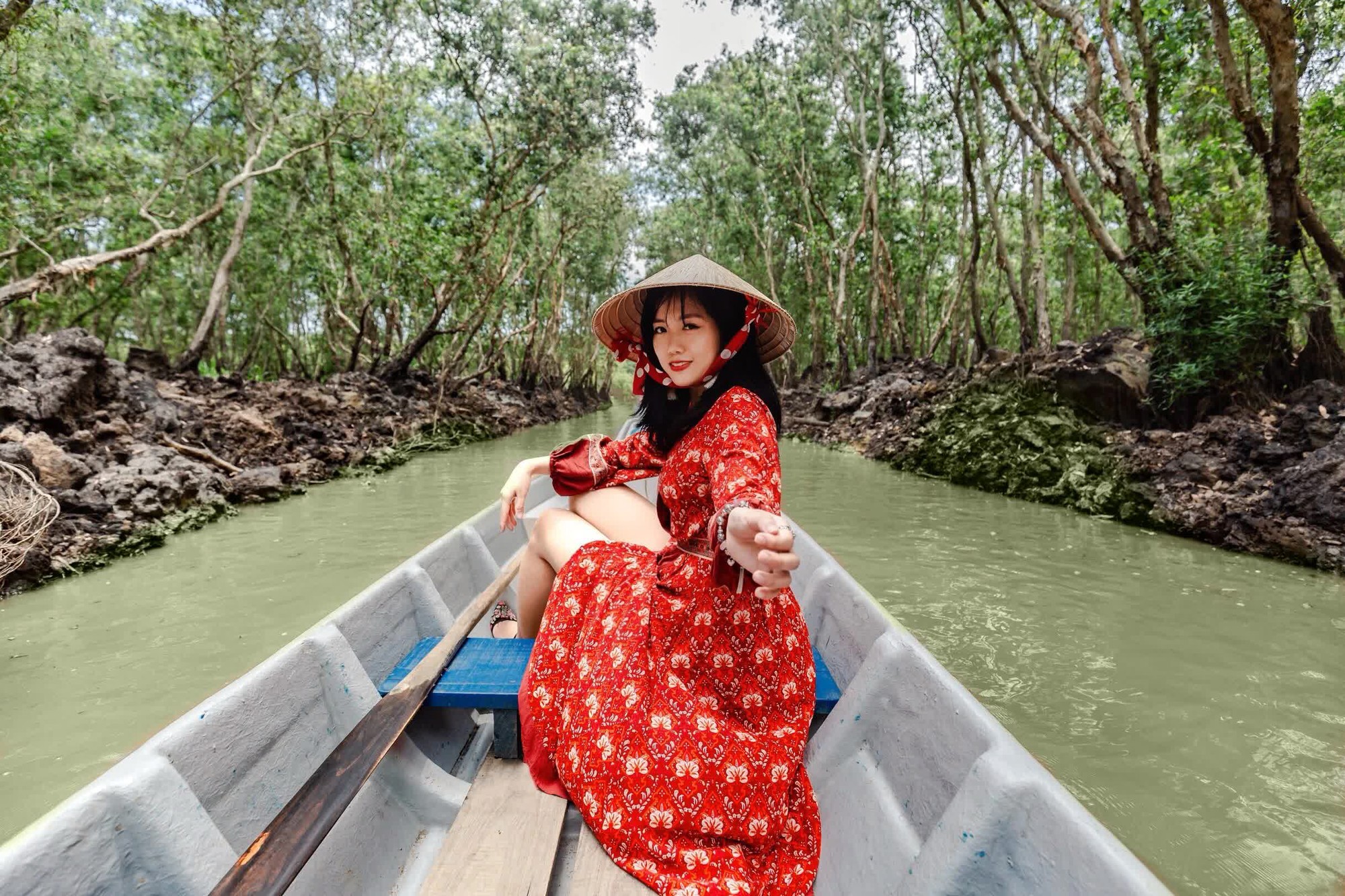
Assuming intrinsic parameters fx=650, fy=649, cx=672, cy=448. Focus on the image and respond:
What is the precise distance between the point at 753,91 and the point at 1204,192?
1040 cm

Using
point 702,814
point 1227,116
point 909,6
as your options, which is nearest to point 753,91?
point 909,6

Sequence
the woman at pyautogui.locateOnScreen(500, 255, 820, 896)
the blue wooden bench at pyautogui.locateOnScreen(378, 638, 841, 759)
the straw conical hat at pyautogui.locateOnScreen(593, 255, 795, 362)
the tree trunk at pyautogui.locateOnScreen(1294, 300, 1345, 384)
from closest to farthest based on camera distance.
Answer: the woman at pyautogui.locateOnScreen(500, 255, 820, 896)
the straw conical hat at pyautogui.locateOnScreen(593, 255, 795, 362)
the blue wooden bench at pyautogui.locateOnScreen(378, 638, 841, 759)
the tree trunk at pyautogui.locateOnScreen(1294, 300, 1345, 384)

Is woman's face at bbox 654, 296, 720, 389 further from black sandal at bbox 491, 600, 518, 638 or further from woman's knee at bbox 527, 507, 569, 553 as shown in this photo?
black sandal at bbox 491, 600, 518, 638

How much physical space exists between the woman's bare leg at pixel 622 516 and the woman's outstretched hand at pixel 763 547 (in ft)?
3.15

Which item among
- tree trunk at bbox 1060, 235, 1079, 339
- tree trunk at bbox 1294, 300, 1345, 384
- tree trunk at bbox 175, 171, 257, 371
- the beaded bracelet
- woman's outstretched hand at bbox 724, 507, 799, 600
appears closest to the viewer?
woman's outstretched hand at bbox 724, 507, 799, 600

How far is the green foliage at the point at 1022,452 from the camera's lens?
6.71m

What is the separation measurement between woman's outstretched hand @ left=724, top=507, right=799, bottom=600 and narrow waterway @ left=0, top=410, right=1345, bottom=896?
189 centimetres

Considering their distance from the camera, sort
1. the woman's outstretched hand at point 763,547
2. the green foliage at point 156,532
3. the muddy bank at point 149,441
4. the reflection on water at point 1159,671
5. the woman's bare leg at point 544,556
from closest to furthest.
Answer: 1. the woman's outstretched hand at point 763,547
2. the woman's bare leg at point 544,556
3. the reflection on water at point 1159,671
4. the green foliage at point 156,532
5. the muddy bank at point 149,441

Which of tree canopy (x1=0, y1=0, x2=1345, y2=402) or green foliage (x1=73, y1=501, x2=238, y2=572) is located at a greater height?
tree canopy (x1=0, y1=0, x2=1345, y2=402)

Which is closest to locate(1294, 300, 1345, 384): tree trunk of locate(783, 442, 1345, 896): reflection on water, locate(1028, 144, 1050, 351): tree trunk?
locate(783, 442, 1345, 896): reflection on water

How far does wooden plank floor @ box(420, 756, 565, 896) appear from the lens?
4.20 ft

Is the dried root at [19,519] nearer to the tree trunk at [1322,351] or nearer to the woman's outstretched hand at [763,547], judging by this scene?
the woman's outstretched hand at [763,547]

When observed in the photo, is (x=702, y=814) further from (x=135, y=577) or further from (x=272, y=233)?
(x=272, y=233)

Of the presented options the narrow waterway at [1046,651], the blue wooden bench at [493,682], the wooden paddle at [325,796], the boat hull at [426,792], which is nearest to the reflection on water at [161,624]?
the narrow waterway at [1046,651]
